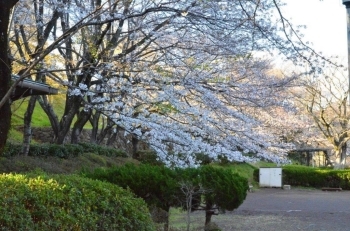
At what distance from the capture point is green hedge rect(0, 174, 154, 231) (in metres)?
3.89

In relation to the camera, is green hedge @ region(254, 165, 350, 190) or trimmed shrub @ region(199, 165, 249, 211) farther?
green hedge @ region(254, 165, 350, 190)

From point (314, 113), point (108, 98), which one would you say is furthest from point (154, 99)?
point (314, 113)

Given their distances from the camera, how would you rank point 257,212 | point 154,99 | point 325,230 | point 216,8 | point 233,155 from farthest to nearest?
point 257,212
point 325,230
point 154,99
point 233,155
point 216,8

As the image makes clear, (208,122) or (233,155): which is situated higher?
(208,122)

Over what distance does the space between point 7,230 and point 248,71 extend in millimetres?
7927

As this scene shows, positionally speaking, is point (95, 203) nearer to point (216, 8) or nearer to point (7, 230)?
point (7, 230)

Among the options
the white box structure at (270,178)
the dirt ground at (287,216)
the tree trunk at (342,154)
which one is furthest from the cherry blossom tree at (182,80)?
the tree trunk at (342,154)

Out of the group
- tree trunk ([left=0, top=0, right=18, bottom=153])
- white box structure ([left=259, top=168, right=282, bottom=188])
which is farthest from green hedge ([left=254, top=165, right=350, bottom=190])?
tree trunk ([left=0, top=0, right=18, bottom=153])

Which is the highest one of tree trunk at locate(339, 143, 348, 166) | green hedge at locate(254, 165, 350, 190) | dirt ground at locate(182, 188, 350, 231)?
tree trunk at locate(339, 143, 348, 166)

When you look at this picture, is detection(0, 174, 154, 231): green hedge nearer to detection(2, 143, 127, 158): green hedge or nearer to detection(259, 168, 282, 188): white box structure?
detection(2, 143, 127, 158): green hedge

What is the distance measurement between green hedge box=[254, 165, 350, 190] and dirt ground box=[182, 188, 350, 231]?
8024 millimetres

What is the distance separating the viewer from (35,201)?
13.5 ft

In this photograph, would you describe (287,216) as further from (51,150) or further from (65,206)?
(65,206)

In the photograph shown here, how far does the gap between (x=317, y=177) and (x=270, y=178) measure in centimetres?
292
